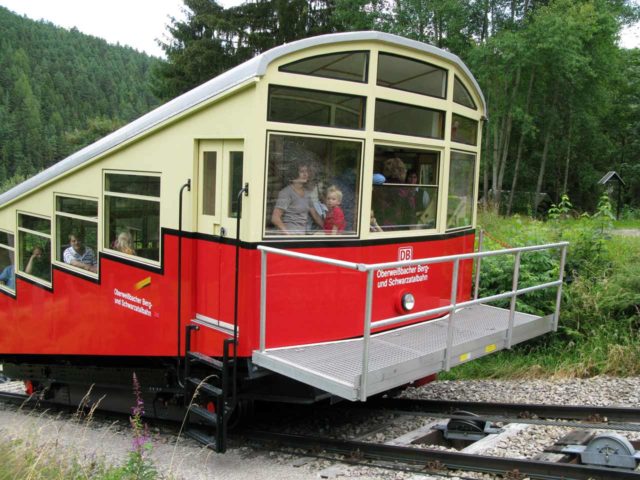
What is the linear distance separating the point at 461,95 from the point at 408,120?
1.02 meters

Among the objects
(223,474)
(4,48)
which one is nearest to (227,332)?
(223,474)

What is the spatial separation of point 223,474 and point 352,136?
10.2ft

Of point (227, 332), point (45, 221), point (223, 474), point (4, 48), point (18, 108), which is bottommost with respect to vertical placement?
point (223, 474)

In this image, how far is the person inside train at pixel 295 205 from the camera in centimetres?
505

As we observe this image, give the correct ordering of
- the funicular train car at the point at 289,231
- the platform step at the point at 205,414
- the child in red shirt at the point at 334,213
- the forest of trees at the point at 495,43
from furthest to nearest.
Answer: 1. the forest of trees at the point at 495,43
2. the child in red shirt at the point at 334,213
3. the platform step at the point at 205,414
4. the funicular train car at the point at 289,231

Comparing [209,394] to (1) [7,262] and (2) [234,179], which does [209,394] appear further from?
(1) [7,262]

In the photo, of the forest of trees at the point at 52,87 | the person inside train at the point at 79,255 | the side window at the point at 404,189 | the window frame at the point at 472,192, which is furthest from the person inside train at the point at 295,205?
the forest of trees at the point at 52,87

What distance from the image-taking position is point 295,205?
5.14 m

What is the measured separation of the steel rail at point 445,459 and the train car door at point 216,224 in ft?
4.59

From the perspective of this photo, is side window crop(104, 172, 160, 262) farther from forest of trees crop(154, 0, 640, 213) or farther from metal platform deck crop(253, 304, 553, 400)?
forest of trees crop(154, 0, 640, 213)

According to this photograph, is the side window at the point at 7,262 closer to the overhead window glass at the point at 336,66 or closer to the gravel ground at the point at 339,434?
the gravel ground at the point at 339,434

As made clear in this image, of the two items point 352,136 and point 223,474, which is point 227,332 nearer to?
point 223,474

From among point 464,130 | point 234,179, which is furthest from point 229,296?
point 464,130

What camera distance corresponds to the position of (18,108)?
329 feet
